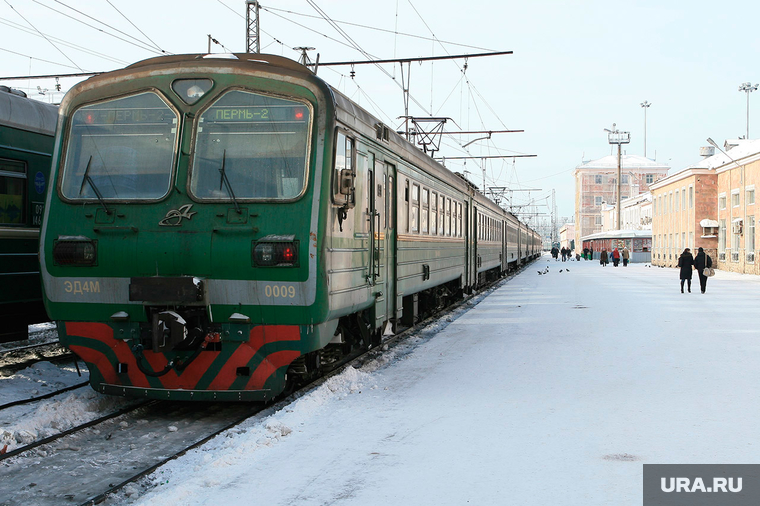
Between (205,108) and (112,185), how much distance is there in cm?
113

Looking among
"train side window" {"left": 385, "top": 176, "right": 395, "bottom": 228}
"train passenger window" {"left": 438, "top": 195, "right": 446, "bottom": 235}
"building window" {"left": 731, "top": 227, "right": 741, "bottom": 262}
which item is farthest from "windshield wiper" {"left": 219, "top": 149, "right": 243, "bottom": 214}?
"building window" {"left": 731, "top": 227, "right": 741, "bottom": 262}

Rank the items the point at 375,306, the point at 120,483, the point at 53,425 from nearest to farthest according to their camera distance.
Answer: the point at 120,483, the point at 53,425, the point at 375,306

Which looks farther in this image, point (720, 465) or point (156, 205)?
point (156, 205)

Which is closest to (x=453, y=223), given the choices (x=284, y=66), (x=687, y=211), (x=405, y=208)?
(x=405, y=208)

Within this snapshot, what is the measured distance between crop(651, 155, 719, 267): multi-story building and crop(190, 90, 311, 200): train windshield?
38.1 m

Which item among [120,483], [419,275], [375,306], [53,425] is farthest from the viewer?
[419,275]

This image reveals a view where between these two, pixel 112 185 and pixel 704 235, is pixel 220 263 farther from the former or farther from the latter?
pixel 704 235

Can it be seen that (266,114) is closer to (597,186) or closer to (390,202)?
(390,202)

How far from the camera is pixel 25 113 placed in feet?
31.0

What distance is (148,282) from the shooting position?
6527mm


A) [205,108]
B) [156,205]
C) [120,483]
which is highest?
[205,108]

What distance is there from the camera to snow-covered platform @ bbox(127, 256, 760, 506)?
15.4 feet

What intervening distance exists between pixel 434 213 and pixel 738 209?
106 ft

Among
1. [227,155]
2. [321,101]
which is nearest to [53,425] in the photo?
[227,155]
